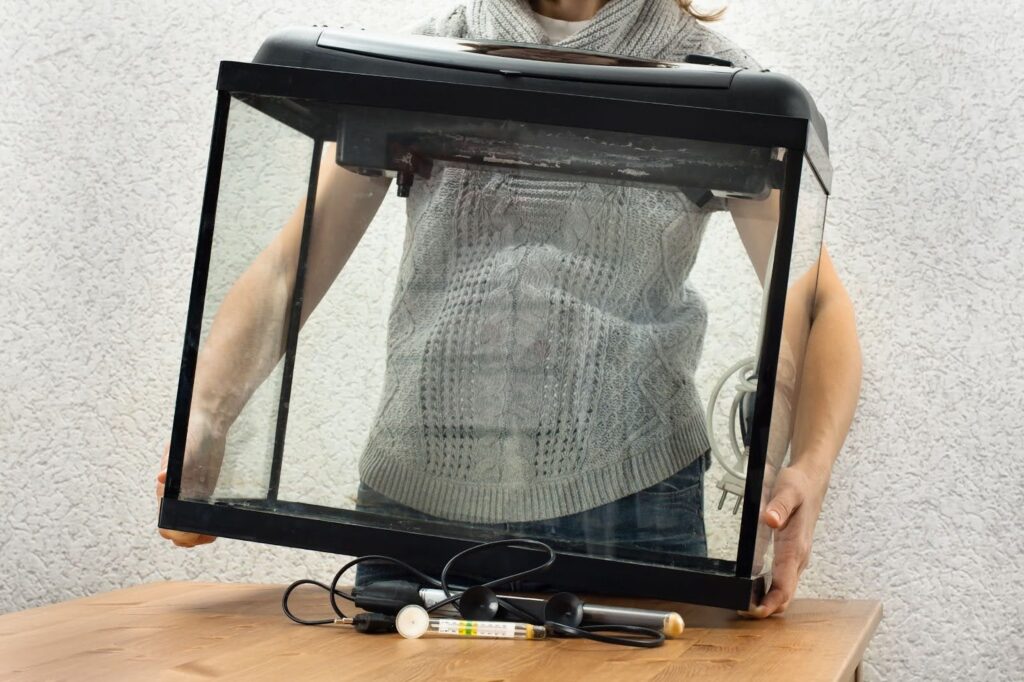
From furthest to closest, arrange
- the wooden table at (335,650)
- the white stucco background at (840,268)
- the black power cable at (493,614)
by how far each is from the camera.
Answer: the white stucco background at (840,268)
the black power cable at (493,614)
the wooden table at (335,650)

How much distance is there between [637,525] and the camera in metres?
0.78

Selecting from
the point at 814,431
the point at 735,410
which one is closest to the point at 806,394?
the point at 814,431

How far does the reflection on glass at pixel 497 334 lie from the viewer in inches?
30.3

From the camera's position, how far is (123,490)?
1.59 m

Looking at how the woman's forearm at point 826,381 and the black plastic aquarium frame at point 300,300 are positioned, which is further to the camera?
the woman's forearm at point 826,381

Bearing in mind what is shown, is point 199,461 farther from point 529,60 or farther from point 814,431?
point 814,431

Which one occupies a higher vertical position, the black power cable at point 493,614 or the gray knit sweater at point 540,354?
the gray knit sweater at point 540,354

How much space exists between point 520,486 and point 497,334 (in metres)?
0.11

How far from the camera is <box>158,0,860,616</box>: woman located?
78cm

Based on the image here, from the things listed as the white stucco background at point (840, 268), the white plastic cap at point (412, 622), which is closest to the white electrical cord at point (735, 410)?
the white plastic cap at point (412, 622)

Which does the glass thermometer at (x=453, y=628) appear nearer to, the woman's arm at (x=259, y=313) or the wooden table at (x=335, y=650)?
the wooden table at (x=335, y=650)

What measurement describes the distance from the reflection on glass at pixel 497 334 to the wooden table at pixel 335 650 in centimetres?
8

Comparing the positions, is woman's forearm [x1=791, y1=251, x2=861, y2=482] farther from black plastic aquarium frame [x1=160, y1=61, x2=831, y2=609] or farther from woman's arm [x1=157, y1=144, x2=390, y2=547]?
woman's arm [x1=157, y1=144, x2=390, y2=547]

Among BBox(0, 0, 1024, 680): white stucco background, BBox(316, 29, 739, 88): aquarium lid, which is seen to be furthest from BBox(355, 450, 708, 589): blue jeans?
BBox(0, 0, 1024, 680): white stucco background
